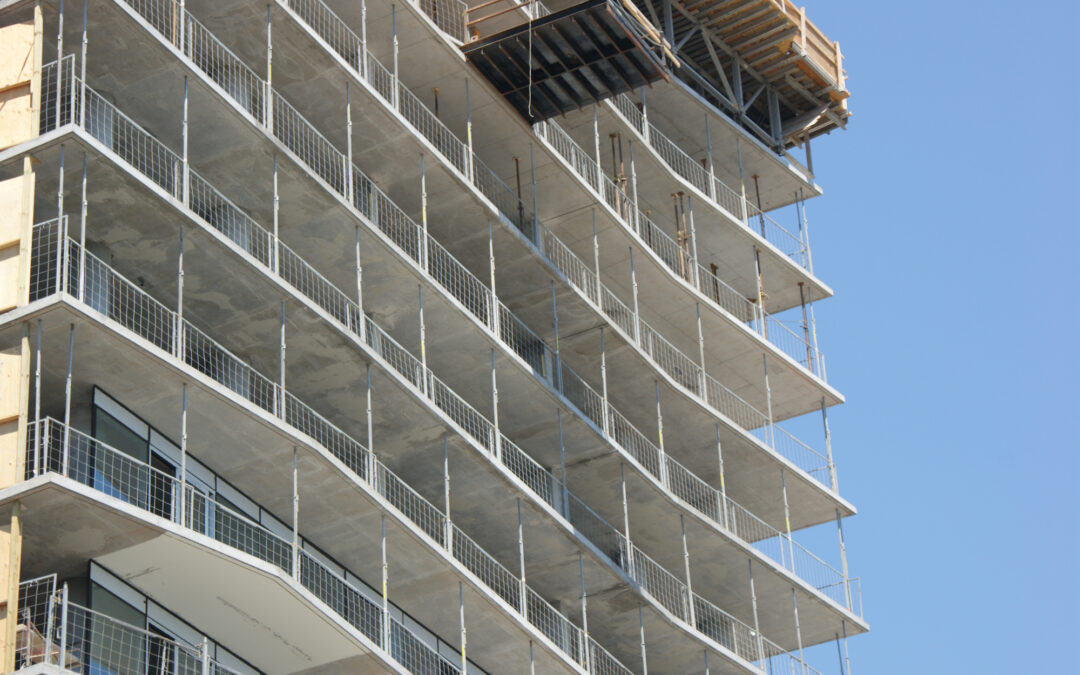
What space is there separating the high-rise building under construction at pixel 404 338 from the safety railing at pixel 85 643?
0.30 ft

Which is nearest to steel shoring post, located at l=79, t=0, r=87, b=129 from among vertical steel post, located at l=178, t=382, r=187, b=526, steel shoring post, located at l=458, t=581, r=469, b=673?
vertical steel post, located at l=178, t=382, r=187, b=526

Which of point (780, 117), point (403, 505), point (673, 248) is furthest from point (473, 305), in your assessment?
point (780, 117)

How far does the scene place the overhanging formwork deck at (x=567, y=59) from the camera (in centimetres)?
4188

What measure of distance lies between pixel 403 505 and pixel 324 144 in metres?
6.93

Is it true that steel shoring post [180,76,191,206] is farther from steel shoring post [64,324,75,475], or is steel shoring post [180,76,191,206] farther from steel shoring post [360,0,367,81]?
steel shoring post [360,0,367,81]

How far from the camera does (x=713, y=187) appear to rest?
53.8 meters

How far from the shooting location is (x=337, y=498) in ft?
120

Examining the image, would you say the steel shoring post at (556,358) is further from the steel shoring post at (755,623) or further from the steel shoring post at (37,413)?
the steel shoring post at (37,413)

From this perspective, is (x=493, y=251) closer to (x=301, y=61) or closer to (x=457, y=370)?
(x=457, y=370)

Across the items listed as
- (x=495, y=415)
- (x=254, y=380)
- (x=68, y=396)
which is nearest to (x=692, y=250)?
(x=495, y=415)

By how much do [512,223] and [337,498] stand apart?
10.4 meters

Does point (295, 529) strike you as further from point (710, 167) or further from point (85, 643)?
point (710, 167)

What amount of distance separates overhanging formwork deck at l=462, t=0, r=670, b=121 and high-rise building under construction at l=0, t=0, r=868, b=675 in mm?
81

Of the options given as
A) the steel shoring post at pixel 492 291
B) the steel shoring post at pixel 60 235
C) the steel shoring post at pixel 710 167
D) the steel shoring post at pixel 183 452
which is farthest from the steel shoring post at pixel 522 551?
the steel shoring post at pixel 710 167
